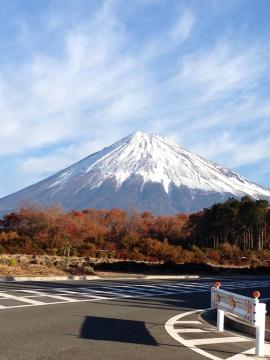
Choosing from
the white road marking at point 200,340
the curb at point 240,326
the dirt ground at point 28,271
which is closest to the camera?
the white road marking at point 200,340

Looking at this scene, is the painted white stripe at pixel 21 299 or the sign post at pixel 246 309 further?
the painted white stripe at pixel 21 299

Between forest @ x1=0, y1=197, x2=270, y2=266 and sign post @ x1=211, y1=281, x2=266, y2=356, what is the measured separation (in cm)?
3040

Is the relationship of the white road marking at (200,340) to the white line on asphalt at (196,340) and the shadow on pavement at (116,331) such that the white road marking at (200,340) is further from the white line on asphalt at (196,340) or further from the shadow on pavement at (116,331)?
the shadow on pavement at (116,331)

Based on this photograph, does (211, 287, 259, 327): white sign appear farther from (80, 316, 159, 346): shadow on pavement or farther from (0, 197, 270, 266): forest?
(0, 197, 270, 266): forest

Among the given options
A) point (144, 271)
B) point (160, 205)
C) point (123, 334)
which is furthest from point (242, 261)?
point (160, 205)

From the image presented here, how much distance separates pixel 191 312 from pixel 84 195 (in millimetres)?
179232

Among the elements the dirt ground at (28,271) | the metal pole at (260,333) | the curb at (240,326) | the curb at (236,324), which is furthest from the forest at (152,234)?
the metal pole at (260,333)

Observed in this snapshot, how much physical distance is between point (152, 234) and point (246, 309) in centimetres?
7521

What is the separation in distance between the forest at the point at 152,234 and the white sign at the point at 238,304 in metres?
30.3

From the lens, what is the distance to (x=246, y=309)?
8742mm

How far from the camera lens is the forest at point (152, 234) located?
50.8 meters

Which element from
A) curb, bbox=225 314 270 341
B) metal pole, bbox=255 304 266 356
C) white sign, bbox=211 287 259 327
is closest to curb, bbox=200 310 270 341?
curb, bbox=225 314 270 341

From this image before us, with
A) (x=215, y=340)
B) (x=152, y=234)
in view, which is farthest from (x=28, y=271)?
(x=152, y=234)

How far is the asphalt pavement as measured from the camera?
299 inches
